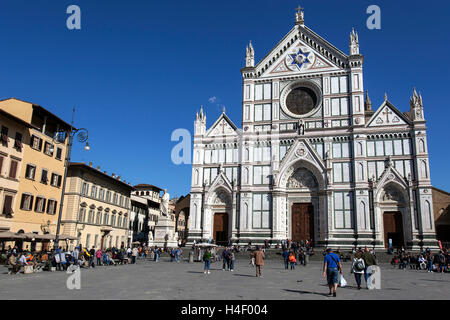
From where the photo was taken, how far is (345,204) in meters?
36.3

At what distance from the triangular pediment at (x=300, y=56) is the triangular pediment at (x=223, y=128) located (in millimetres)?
6413

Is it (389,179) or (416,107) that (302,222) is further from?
(416,107)

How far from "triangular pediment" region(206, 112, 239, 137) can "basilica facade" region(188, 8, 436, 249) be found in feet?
0.39

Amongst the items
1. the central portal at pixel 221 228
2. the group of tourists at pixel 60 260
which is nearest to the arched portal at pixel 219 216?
the central portal at pixel 221 228

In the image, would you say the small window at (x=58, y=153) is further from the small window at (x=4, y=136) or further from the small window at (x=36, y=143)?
the small window at (x=4, y=136)

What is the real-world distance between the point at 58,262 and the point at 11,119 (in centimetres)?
1457

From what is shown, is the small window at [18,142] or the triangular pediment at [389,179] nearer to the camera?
the small window at [18,142]

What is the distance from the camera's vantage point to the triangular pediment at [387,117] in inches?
1442

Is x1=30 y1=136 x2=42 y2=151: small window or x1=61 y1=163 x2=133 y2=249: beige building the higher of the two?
x1=30 y1=136 x2=42 y2=151: small window

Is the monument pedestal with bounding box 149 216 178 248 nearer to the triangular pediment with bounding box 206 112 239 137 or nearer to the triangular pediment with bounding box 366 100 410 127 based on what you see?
the triangular pediment with bounding box 206 112 239 137

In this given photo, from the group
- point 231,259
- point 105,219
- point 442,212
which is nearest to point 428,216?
point 442,212

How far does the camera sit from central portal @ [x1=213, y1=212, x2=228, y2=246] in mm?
39781

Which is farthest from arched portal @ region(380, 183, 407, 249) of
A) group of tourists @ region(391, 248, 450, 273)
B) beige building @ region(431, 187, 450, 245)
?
beige building @ region(431, 187, 450, 245)
